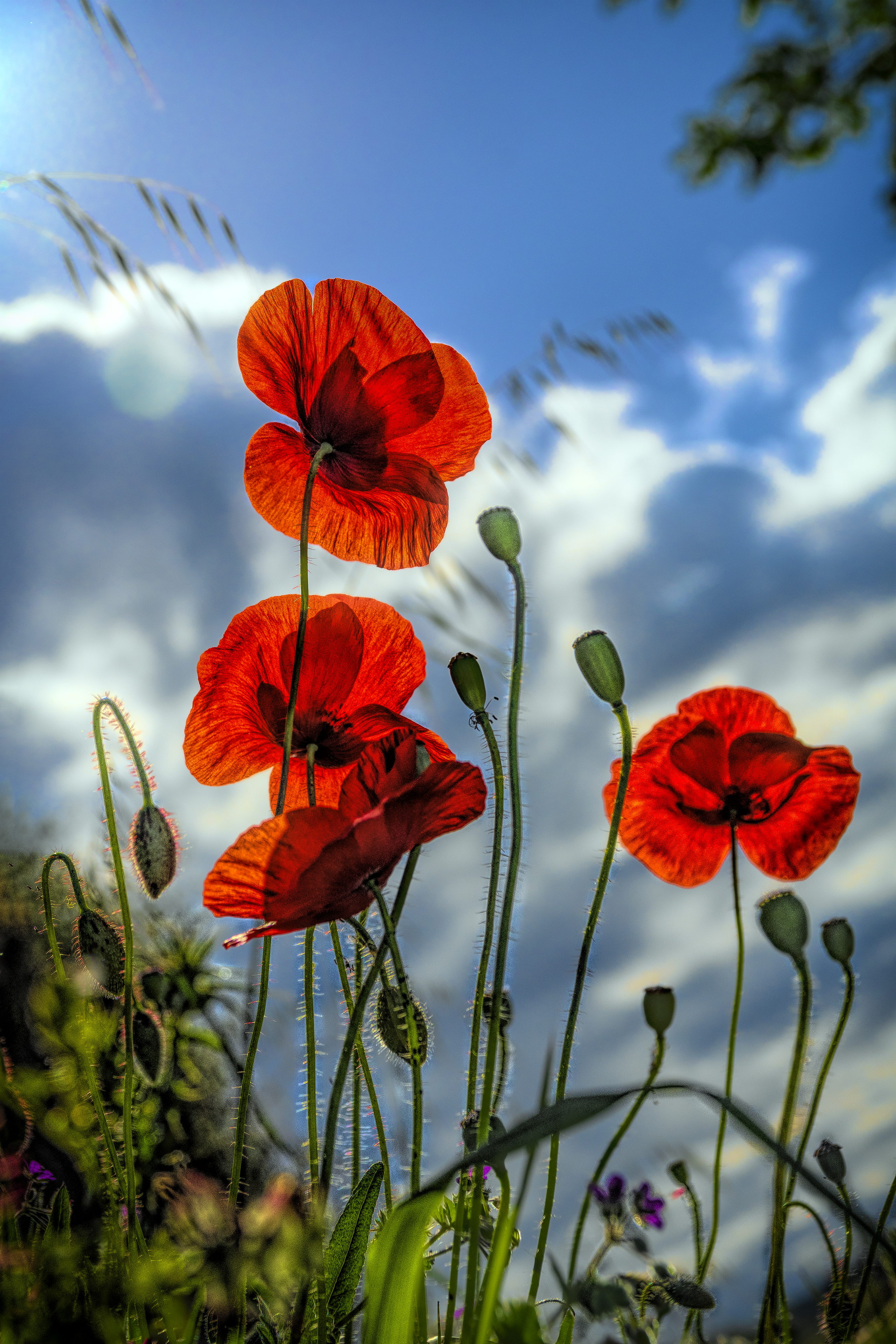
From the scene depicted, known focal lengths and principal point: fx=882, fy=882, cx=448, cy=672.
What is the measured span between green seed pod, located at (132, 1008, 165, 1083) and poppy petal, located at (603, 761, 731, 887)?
401mm

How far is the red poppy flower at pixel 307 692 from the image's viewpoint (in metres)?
0.57

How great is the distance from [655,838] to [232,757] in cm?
39

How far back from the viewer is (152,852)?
580 millimetres

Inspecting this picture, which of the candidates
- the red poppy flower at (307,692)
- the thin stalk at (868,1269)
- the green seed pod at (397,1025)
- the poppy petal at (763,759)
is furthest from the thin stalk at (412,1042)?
the poppy petal at (763,759)

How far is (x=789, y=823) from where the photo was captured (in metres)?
0.81

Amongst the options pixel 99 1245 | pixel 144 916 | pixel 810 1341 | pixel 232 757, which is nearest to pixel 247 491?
pixel 232 757

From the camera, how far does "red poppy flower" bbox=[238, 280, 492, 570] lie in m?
0.58

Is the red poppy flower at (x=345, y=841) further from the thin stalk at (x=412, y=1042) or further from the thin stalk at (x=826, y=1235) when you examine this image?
the thin stalk at (x=826, y=1235)

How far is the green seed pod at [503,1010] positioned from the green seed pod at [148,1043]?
0.79ft

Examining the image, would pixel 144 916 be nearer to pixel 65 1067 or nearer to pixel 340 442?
pixel 65 1067

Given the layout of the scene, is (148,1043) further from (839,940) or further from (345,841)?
(839,940)

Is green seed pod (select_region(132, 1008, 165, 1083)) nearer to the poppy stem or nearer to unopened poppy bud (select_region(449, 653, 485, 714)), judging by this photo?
the poppy stem

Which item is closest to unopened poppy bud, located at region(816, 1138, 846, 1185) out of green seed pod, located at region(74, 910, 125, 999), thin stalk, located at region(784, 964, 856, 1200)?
thin stalk, located at region(784, 964, 856, 1200)

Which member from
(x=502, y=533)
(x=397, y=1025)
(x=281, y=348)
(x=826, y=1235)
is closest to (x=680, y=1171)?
(x=826, y=1235)
